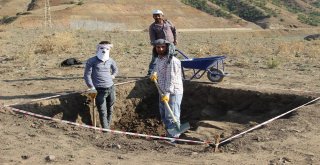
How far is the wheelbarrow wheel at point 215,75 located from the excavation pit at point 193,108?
0.84ft

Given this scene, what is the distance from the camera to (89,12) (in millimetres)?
53719

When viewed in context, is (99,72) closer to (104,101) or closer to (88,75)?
(88,75)

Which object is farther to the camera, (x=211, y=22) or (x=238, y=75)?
(x=211, y=22)

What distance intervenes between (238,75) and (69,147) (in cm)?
637

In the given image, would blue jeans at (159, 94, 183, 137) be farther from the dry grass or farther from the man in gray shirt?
the dry grass

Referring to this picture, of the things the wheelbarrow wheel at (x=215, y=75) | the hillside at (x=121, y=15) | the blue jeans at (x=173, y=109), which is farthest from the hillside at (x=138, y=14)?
the blue jeans at (x=173, y=109)

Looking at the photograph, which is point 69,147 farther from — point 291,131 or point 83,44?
point 83,44

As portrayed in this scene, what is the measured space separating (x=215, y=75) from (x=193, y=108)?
87cm

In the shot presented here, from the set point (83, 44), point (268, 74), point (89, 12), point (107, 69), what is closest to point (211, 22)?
point (89, 12)

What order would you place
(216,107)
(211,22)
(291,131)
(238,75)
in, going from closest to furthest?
(291,131), (216,107), (238,75), (211,22)

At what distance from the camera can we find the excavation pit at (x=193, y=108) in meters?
8.66

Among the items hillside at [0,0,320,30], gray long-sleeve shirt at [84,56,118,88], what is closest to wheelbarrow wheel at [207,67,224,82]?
gray long-sleeve shirt at [84,56,118,88]

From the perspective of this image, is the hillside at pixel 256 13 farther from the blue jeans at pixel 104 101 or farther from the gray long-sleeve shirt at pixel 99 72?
the gray long-sleeve shirt at pixel 99 72

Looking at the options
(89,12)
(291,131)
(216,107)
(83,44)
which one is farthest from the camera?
(89,12)
